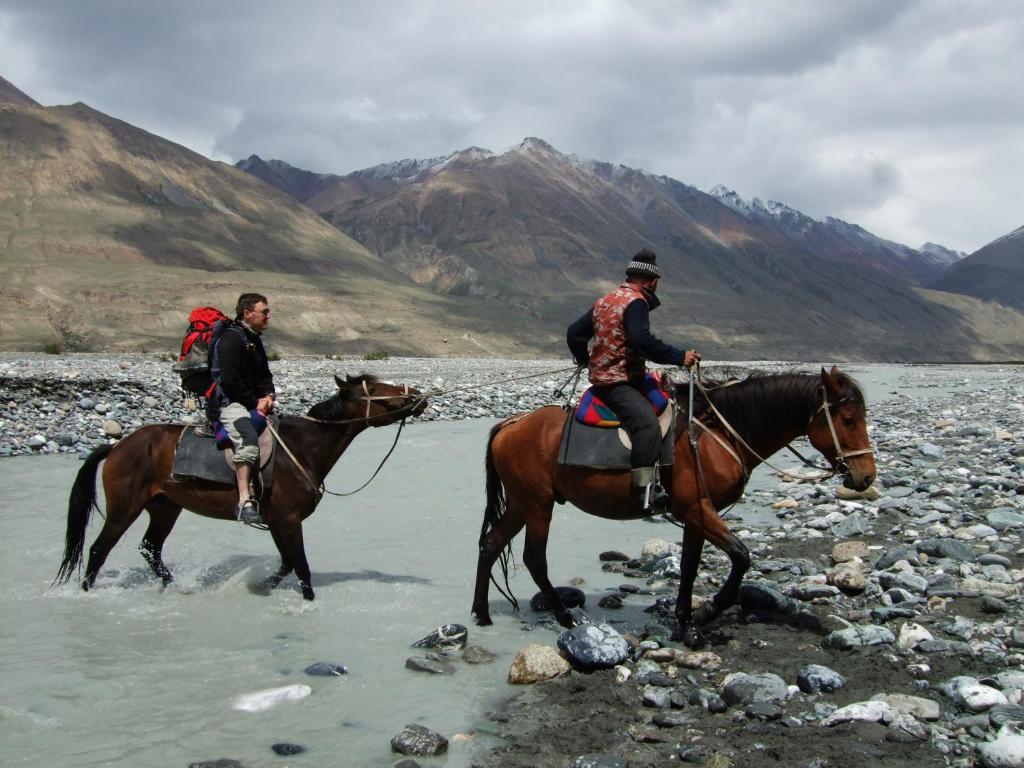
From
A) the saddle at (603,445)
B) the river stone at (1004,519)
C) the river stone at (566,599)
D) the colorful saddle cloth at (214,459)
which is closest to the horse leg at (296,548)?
the colorful saddle cloth at (214,459)

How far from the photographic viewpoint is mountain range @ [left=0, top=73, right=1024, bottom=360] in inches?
3078

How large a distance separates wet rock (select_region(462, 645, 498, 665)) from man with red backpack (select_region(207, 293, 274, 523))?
2.69 m

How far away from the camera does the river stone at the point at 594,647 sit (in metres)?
6.20

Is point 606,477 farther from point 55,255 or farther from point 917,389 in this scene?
point 55,255

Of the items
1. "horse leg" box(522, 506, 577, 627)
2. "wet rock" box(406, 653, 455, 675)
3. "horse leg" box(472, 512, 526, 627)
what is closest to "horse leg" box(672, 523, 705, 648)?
"horse leg" box(522, 506, 577, 627)

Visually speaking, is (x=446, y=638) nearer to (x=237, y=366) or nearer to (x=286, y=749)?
(x=286, y=749)

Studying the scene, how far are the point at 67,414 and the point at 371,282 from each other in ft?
304

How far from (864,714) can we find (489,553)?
3501mm

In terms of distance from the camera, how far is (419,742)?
5223mm

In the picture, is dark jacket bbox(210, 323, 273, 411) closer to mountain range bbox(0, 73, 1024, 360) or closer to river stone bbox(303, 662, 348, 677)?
river stone bbox(303, 662, 348, 677)

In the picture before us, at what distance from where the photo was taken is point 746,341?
127875mm

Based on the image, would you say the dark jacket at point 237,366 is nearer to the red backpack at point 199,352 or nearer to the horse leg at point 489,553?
the red backpack at point 199,352

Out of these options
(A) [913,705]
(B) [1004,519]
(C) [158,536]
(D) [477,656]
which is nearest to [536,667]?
(D) [477,656]

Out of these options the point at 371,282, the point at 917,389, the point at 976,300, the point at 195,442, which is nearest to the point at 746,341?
the point at 371,282
